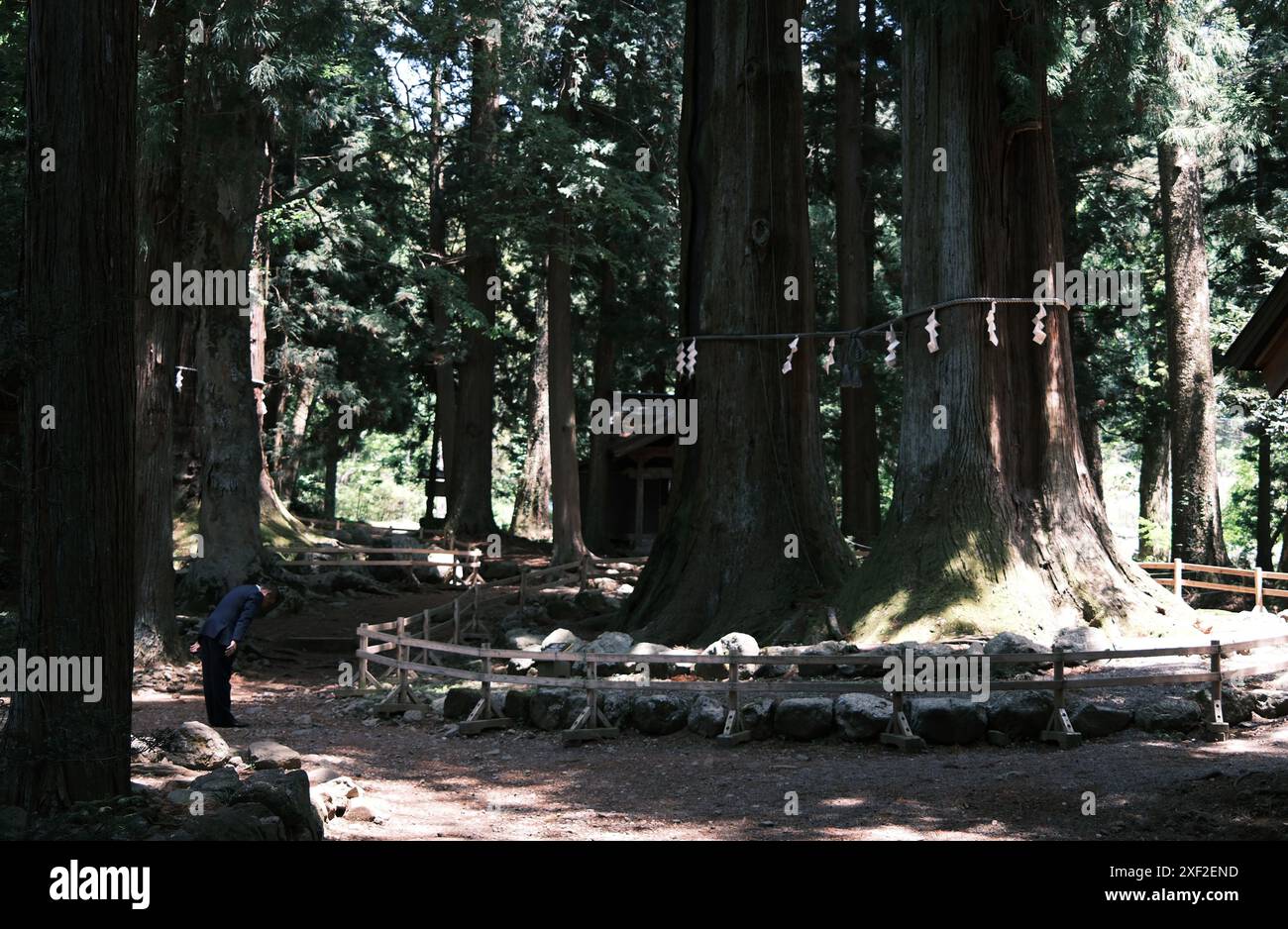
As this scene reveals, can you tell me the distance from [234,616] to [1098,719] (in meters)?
8.01

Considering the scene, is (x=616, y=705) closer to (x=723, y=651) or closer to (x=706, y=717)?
(x=706, y=717)

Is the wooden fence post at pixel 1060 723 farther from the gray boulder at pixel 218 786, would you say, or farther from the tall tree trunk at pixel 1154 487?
the tall tree trunk at pixel 1154 487

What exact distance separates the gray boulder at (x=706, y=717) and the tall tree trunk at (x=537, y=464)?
24940mm

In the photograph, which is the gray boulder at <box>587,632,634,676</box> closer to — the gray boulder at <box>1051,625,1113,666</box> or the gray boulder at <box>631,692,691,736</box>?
the gray boulder at <box>631,692,691,736</box>

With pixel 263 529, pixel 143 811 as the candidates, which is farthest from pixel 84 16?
pixel 263 529

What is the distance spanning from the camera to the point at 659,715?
1117 cm

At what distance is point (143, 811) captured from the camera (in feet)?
22.0

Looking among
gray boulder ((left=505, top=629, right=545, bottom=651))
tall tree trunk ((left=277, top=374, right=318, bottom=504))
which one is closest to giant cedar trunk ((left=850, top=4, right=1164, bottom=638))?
gray boulder ((left=505, top=629, right=545, bottom=651))

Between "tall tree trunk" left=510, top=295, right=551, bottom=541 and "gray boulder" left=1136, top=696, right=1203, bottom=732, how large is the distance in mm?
26281

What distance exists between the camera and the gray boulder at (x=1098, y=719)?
10391 mm

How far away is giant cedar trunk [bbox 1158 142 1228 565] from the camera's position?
23.0m

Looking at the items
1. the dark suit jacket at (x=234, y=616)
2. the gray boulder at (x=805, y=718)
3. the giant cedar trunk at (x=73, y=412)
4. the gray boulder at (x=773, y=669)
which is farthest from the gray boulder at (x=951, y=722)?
the dark suit jacket at (x=234, y=616)
